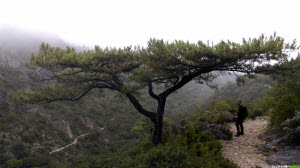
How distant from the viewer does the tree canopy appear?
658cm

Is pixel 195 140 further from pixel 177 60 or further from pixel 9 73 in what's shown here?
pixel 9 73

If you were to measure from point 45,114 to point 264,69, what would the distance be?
3380 cm

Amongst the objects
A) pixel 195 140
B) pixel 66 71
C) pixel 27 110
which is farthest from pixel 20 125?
pixel 195 140

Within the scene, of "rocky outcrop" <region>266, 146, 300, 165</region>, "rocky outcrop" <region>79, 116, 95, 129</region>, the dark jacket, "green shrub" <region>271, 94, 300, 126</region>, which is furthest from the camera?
"rocky outcrop" <region>79, 116, 95, 129</region>

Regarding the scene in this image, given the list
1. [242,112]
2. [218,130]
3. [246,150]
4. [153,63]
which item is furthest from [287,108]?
[153,63]

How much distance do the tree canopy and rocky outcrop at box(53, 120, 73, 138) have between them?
23870 millimetres

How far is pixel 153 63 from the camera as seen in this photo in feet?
24.7

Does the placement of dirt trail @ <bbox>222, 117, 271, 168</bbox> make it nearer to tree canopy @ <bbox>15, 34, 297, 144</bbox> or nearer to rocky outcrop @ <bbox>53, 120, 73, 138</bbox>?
tree canopy @ <bbox>15, 34, 297, 144</bbox>

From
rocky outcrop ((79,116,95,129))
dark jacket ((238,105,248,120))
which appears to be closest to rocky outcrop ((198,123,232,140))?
dark jacket ((238,105,248,120))

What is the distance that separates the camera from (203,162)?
19.2 feet

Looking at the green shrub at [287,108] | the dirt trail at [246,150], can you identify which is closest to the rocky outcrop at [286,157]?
the dirt trail at [246,150]

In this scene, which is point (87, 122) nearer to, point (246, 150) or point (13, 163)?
point (13, 163)

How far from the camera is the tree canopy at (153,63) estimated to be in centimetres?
658

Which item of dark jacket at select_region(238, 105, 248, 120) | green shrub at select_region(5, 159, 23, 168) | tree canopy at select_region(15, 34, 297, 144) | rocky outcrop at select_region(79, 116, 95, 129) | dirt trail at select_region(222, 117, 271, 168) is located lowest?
green shrub at select_region(5, 159, 23, 168)
